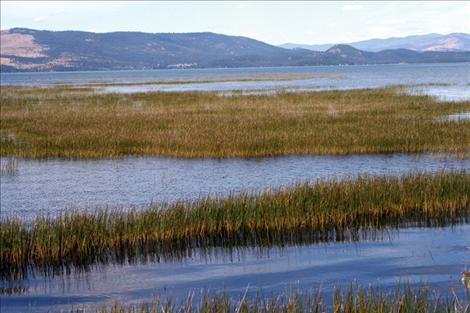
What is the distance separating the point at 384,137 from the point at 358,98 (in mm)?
20458

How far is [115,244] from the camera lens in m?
14.2

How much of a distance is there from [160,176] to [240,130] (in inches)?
330

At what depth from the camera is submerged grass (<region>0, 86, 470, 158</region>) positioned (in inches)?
1117

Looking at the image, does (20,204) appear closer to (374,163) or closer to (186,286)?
(186,286)

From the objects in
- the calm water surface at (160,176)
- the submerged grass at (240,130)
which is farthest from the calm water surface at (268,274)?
the submerged grass at (240,130)

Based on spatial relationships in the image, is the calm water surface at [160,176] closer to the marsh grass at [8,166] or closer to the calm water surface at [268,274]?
the marsh grass at [8,166]

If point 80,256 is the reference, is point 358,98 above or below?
above

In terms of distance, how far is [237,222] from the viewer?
50.2 feet

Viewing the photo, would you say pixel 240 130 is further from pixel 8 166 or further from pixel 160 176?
pixel 8 166

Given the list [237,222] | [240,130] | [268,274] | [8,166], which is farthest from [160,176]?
[268,274]

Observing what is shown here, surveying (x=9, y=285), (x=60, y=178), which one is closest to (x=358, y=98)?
(x=60, y=178)

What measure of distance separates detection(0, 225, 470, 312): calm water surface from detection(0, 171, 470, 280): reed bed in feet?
1.82

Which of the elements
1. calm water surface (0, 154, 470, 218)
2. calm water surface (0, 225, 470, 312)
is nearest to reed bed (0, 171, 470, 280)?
calm water surface (0, 225, 470, 312)

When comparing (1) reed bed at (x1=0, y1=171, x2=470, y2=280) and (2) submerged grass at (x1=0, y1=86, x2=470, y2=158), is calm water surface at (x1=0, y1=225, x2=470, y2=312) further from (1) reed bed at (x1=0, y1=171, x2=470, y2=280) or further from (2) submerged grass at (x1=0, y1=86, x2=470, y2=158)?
(2) submerged grass at (x1=0, y1=86, x2=470, y2=158)
